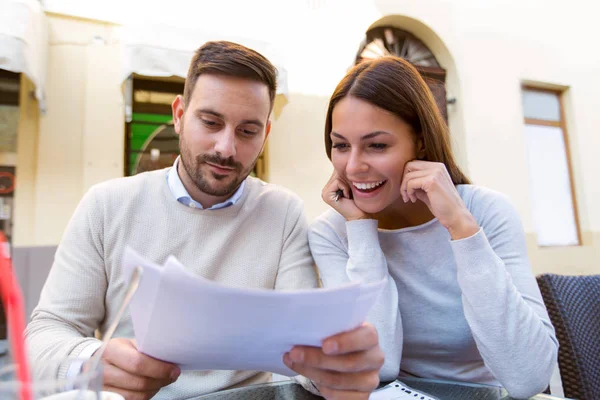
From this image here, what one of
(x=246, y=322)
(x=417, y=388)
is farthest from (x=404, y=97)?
(x=246, y=322)

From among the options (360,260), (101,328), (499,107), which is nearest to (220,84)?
(360,260)

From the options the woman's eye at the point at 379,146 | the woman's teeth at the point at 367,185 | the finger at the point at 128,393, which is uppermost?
the woman's eye at the point at 379,146

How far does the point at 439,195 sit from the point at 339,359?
710 mm

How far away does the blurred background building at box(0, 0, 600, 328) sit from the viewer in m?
3.57

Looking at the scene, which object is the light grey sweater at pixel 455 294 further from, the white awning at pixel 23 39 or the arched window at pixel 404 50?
the arched window at pixel 404 50

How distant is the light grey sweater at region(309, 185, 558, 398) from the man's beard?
1.17ft

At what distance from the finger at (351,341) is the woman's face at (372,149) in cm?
75

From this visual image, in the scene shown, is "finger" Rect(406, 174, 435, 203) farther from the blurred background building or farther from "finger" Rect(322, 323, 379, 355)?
the blurred background building

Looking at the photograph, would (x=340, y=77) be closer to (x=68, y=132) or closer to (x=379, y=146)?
(x=68, y=132)

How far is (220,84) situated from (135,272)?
107 centimetres

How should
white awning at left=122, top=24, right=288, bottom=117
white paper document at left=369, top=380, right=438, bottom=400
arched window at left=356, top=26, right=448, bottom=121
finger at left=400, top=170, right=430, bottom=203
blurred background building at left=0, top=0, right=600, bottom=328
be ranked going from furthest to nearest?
arched window at left=356, top=26, right=448, bottom=121 → blurred background building at left=0, top=0, right=600, bottom=328 → white awning at left=122, top=24, right=288, bottom=117 → finger at left=400, top=170, right=430, bottom=203 → white paper document at left=369, top=380, right=438, bottom=400

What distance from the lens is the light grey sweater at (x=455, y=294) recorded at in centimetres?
115

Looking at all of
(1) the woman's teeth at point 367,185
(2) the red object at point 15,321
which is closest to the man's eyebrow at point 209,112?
(1) the woman's teeth at point 367,185

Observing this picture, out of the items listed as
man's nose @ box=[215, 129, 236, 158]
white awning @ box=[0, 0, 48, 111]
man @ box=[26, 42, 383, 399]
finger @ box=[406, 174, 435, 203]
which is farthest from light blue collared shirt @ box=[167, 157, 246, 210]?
white awning @ box=[0, 0, 48, 111]
